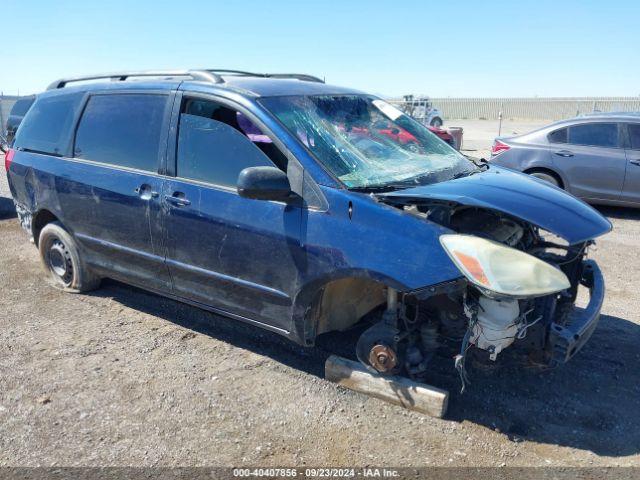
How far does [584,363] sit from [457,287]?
163 cm

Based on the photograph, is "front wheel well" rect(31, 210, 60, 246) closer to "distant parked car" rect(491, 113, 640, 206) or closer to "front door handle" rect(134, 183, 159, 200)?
"front door handle" rect(134, 183, 159, 200)

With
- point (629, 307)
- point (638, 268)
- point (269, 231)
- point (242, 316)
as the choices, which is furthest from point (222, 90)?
point (638, 268)

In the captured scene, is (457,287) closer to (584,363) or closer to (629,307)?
(584,363)

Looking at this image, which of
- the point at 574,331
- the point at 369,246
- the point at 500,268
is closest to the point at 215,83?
the point at 369,246

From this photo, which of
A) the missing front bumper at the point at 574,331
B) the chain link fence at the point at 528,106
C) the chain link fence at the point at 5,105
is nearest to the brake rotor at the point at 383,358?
the missing front bumper at the point at 574,331

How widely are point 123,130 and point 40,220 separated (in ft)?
5.05

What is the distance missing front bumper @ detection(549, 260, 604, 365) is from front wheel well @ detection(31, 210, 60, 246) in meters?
4.24

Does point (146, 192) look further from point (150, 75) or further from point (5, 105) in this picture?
point (5, 105)

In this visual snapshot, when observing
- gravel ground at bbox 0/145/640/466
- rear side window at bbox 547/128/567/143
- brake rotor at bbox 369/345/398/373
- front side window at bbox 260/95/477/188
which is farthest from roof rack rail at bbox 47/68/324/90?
rear side window at bbox 547/128/567/143

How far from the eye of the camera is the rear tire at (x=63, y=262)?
4.96 m

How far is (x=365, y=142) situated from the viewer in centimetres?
384

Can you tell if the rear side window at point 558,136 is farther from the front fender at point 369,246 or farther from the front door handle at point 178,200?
the front door handle at point 178,200

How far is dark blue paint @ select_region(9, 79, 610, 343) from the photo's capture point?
310 cm

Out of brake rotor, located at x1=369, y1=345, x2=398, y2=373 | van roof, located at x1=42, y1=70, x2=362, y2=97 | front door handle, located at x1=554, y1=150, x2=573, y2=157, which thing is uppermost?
van roof, located at x1=42, y1=70, x2=362, y2=97
